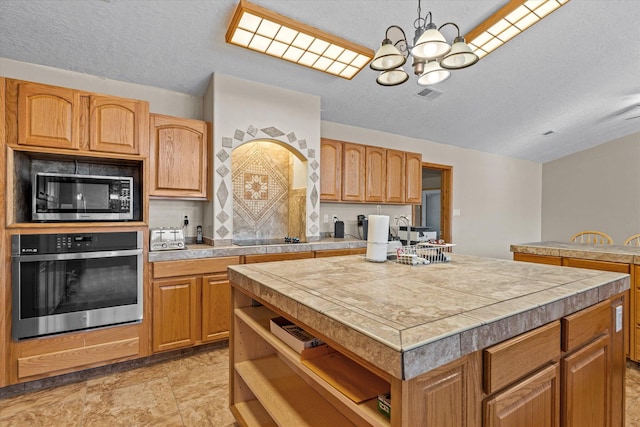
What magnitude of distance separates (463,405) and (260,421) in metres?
1.19

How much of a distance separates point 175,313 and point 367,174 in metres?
2.76

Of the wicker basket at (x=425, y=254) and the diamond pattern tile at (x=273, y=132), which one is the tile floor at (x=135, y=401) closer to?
the wicker basket at (x=425, y=254)

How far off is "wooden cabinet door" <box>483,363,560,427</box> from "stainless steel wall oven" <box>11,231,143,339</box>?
2.53 metres

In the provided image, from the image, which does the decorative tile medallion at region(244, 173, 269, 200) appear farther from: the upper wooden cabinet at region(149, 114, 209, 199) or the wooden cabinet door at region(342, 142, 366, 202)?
the wooden cabinet door at region(342, 142, 366, 202)

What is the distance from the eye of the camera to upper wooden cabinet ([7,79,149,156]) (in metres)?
2.21

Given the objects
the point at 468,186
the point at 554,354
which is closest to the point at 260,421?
the point at 554,354

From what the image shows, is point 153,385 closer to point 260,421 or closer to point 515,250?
point 260,421

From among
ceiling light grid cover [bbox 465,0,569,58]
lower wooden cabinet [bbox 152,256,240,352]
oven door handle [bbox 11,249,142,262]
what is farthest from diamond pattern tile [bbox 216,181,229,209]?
ceiling light grid cover [bbox 465,0,569,58]

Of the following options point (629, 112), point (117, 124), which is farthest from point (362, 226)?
point (629, 112)

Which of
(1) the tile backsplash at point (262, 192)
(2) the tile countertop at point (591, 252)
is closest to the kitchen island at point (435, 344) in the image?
(2) the tile countertop at point (591, 252)

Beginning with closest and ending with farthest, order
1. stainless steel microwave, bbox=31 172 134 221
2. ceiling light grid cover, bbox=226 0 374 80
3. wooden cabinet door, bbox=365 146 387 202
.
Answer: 1. stainless steel microwave, bbox=31 172 134 221
2. ceiling light grid cover, bbox=226 0 374 80
3. wooden cabinet door, bbox=365 146 387 202

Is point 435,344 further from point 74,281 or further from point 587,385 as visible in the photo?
point 74,281

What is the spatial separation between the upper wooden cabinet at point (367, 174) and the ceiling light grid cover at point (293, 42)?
0.98 metres

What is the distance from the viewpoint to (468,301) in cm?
102
